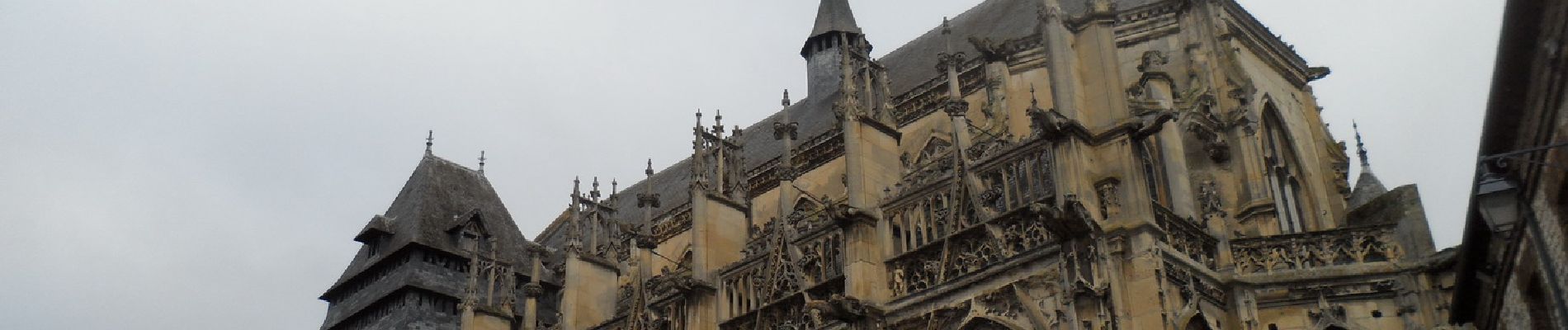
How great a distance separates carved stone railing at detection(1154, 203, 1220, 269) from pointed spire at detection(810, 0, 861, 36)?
2083cm

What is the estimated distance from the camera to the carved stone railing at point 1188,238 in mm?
13711

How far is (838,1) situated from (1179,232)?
Answer: 23333mm

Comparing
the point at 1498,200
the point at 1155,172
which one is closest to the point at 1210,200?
the point at 1155,172

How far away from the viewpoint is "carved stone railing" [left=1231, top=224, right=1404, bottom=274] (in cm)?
1455

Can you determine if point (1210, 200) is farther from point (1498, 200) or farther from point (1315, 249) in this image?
point (1498, 200)

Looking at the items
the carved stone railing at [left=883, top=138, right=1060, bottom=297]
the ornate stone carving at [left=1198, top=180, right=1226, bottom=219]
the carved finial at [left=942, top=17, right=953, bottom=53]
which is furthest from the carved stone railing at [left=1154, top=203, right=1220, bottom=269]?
the carved finial at [left=942, top=17, right=953, bottom=53]

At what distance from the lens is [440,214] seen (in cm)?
3222

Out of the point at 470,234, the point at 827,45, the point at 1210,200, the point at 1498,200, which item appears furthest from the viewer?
the point at 827,45

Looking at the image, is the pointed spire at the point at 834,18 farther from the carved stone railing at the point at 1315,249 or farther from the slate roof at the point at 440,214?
the carved stone railing at the point at 1315,249

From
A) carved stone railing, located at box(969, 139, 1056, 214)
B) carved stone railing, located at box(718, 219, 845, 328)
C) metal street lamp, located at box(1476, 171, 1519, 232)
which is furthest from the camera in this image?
carved stone railing, located at box(718, 219, 845, 328)

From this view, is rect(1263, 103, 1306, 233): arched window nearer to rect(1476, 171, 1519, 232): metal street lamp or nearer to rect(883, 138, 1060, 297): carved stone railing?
rect(883, 138, 1060, 297): carved stone railing

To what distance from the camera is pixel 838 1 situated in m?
36.7

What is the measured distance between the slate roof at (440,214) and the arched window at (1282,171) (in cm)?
1661

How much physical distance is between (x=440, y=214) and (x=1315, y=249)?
72.2 feet
